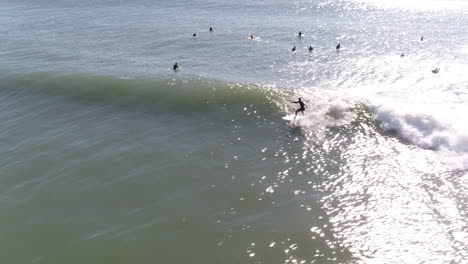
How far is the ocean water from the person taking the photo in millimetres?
21547

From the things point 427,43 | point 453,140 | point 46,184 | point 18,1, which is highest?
point 18,1

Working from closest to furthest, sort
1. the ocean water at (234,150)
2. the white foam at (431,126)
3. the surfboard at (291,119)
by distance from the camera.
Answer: the ocean water at (234,150), the white foam at (431,126), the surfboard at (291,119)

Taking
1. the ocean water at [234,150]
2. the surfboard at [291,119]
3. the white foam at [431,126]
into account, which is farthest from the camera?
the surfboard at [291,119]

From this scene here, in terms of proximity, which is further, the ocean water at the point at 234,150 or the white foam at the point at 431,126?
the white foam at the point at 431,126

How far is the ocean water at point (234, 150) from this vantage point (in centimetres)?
2155

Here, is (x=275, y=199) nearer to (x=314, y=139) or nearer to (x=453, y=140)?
(x=314, y=139)

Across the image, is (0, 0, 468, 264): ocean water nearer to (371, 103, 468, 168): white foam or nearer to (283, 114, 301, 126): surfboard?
(371, 103, 468, 168): white foam

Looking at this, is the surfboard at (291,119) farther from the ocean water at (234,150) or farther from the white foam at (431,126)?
the white foam at (431,126)

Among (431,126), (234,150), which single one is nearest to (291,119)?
(234,150)

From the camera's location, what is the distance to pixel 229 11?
75875mm

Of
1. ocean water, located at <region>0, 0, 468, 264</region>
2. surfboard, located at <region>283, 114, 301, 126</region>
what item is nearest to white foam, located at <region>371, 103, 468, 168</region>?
ocean water, located at <region>0, 0, 468, 264</region>

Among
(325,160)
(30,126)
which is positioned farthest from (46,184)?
(325,160)

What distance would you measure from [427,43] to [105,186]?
150ft

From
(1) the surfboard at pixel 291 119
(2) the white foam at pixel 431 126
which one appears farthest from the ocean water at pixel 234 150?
(1) the surfboard at pixel 291 119
